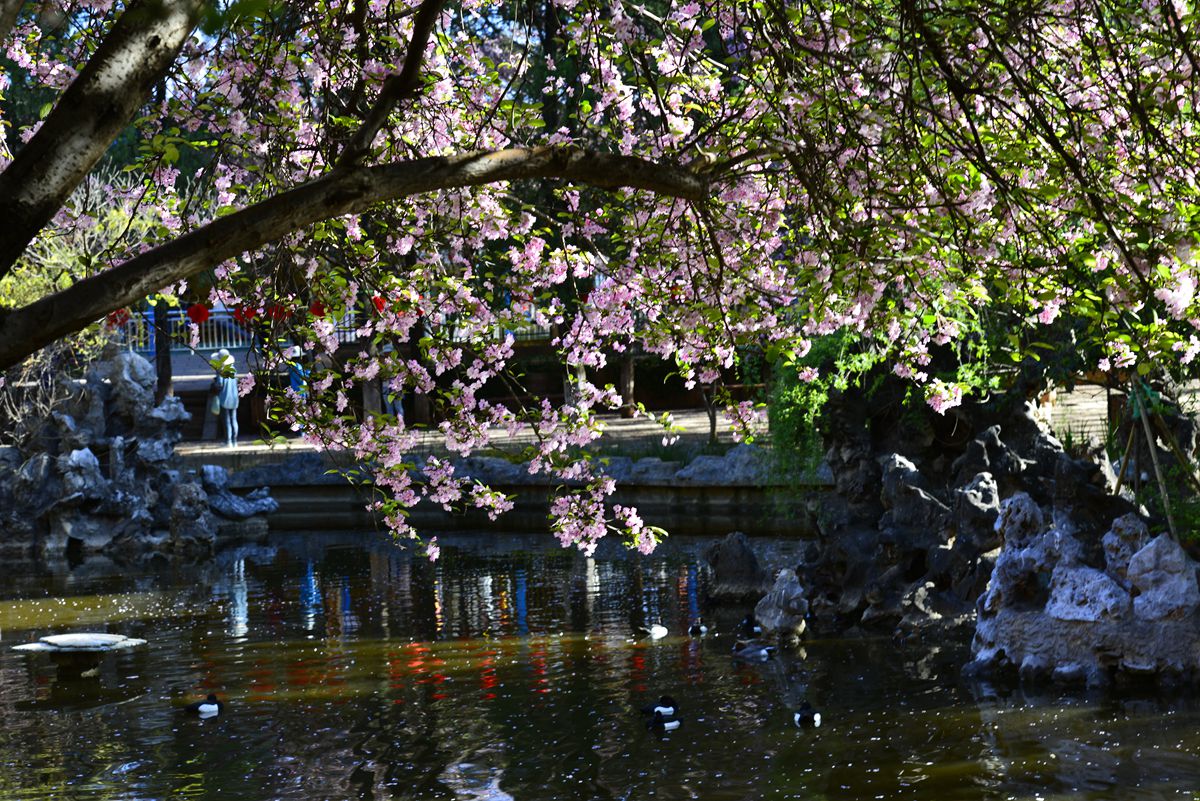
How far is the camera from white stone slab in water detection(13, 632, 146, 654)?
1534 centimetres

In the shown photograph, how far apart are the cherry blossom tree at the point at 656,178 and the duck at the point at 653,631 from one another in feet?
17.5

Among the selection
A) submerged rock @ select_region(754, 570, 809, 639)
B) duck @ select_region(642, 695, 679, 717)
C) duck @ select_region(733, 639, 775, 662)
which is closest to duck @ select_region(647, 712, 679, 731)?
duck @ select_region(642, 695, 679, 717)

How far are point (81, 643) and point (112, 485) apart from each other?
10.8m

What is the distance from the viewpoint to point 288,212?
4.16 m

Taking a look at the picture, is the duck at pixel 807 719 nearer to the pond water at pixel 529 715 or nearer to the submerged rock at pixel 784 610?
the pond water at pixel 529 715

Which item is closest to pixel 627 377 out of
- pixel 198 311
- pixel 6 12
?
pixel 198 311

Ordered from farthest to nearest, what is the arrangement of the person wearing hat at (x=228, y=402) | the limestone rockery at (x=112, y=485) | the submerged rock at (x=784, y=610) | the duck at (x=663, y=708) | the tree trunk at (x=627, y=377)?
the person wearing hat at (x=228, y=402)
the tree trunk at (x=627, y=377)
the limestone rockery at (x=112, y=485)
the submerged rock at (x=784, y=610)
the duck at (x=663, y=708)

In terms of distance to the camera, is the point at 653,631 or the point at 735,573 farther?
the point at 735,573

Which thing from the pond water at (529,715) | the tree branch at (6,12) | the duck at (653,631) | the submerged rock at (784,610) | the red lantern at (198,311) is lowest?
the pond water at (529,715)

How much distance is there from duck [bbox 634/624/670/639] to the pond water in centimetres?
14

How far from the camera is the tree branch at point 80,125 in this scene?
3740 mm

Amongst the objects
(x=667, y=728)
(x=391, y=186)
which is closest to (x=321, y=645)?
(x=667, y=728)

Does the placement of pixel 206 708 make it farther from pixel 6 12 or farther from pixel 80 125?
pixel 6 12

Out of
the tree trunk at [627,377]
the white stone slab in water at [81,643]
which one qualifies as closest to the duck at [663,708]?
the white stone slab in water at [81,643]
